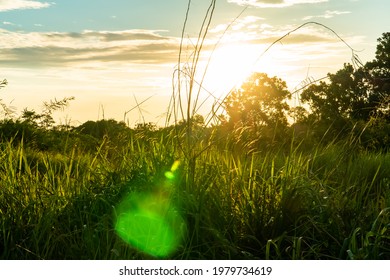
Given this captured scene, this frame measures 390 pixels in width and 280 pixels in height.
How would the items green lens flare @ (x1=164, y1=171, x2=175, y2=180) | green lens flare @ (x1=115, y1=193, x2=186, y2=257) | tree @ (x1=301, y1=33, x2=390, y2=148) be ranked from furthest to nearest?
tree @ (x1=301, y1=33, x2=390, y2=148) → green lens flare @ (x1=164, y1=171, x2=175, y2=180) → green lens flare @ (x1=115, y1=193, x2=186, y2=257)

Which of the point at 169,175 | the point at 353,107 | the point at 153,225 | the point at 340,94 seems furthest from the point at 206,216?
the point at 353,107

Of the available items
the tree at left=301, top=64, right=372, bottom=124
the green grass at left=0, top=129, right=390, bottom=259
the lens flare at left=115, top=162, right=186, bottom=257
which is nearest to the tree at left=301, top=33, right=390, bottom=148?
the tree at left=301, top=64, right=372, bottom=124

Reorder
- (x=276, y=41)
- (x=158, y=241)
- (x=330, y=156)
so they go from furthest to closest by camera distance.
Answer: (x=330, y=156) → (x=276, y=41) → (x=158, y=241)

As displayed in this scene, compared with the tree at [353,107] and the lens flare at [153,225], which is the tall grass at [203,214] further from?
the tree at [353,107]

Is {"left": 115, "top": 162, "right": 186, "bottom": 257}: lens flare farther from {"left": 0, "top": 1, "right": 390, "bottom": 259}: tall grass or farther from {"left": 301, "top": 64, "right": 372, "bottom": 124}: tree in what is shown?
{"left": 301, "top": 64, "right": 372, "bottom": 124}: tree

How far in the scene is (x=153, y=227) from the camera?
12.1 feet

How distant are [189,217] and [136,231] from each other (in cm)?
37

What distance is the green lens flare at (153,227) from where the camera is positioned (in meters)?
3.56

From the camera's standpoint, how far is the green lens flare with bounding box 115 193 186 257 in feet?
11.7

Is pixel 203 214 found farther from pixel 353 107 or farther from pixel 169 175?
pixel 353 107

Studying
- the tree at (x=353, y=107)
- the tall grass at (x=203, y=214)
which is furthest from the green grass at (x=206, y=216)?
the tree at (x=353, y=107)
